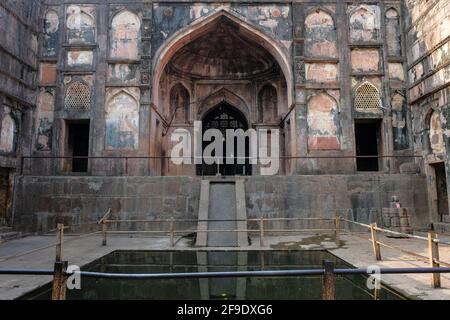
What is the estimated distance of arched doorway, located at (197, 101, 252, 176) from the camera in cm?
1864

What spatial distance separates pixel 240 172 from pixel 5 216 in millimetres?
10765

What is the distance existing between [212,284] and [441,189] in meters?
9.90

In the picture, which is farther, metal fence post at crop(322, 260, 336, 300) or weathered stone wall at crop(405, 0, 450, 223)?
weathered stone wall at crop(405, 0, 450, 223)

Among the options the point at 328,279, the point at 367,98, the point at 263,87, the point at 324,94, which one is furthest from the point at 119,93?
the point at 328,279

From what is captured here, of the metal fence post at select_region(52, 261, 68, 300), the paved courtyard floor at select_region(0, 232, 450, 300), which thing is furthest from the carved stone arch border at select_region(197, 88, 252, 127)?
the metal fence post at select_region(52, 261, 68, 300)

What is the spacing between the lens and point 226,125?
19.2 metres

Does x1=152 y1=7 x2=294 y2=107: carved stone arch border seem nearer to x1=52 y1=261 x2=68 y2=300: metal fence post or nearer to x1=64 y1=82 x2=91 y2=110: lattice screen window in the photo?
x1=64 y1=82 x2=91 y2=110: lattice screen window

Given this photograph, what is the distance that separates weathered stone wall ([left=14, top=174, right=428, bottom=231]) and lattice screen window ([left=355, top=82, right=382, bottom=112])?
319cm

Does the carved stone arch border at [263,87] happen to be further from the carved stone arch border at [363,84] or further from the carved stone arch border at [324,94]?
the carved stone arch border at [363,84]

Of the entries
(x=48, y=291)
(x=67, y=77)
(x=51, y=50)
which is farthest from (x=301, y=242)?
(x=51, y=50)

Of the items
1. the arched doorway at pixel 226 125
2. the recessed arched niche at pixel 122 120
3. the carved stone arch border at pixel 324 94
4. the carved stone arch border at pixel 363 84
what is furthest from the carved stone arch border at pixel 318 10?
the recessed arched niche at pixel 122 120

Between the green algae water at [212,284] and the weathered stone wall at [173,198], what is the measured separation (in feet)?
12.7

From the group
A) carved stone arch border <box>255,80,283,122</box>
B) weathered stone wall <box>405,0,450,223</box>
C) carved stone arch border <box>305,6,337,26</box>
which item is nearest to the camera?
weathered stone wall <box>405,0,450,223</box>
